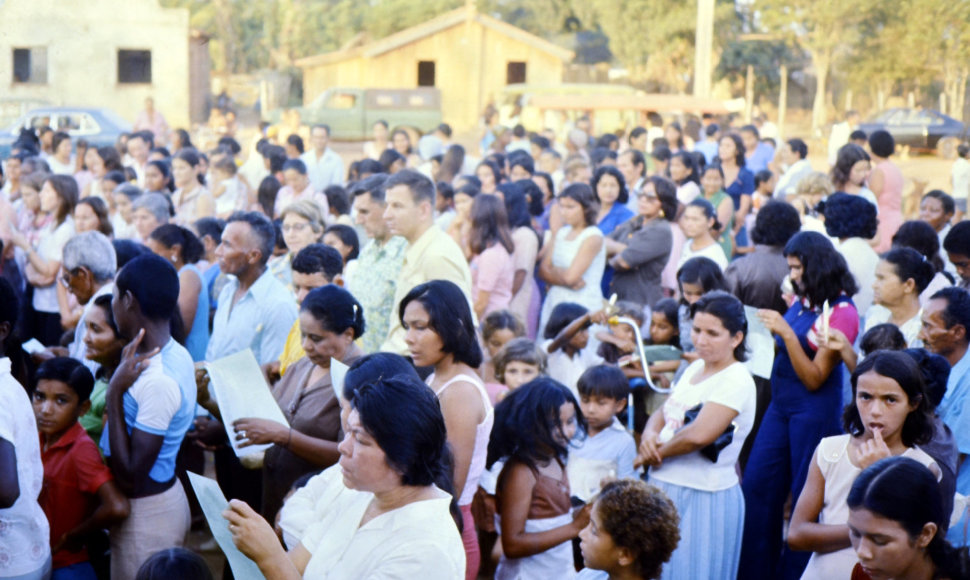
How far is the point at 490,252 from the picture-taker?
6.41 metres

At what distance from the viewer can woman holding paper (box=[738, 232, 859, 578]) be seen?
438cm

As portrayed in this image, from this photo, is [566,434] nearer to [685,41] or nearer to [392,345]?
[392,345]

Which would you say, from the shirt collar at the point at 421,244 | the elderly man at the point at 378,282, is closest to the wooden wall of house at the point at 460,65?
the elderly man at the point at 378,282

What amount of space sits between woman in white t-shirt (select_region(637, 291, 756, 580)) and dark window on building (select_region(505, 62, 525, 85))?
31382 mm

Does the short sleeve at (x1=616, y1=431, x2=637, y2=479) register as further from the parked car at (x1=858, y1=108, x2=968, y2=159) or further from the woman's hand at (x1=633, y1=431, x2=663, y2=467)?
the parked car at (x1=858, y1=108, x2=968, y2=159)

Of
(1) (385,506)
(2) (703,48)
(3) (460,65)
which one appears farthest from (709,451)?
(3) (460,65)

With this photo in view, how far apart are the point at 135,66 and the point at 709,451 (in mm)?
29506

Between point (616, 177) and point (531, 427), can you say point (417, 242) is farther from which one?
point (616, 177)

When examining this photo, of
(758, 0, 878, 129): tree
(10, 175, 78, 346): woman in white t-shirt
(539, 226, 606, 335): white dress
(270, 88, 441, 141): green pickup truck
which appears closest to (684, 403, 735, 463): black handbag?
(539, 226, 606, 335): white dress

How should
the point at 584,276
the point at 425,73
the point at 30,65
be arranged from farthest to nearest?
the point at 425,73
the point at 30,65
the point at 584,276

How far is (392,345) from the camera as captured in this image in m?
4.86

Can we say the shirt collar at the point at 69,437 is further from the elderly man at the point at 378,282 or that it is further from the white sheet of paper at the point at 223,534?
the elderly man at the point at 378,282

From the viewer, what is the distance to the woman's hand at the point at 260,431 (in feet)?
11.8

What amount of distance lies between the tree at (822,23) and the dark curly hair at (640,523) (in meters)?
9.83
